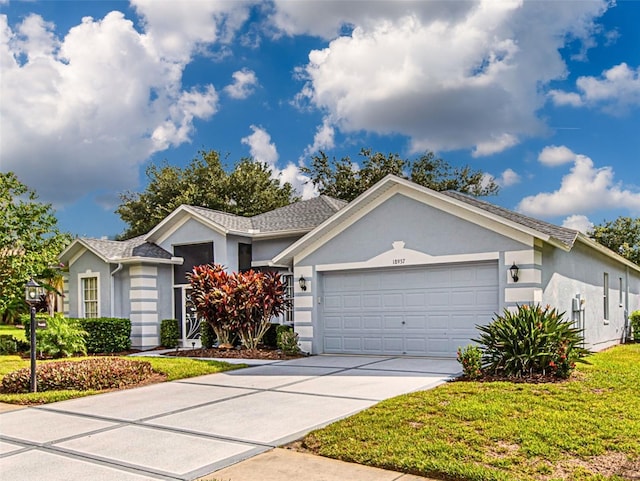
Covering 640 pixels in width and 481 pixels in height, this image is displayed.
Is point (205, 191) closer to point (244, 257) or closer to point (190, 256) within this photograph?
point (190, 256)

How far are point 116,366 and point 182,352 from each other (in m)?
5.22

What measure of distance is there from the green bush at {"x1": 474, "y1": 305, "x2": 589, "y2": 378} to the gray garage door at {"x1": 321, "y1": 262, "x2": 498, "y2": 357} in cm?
261

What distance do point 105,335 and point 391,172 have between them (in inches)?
978

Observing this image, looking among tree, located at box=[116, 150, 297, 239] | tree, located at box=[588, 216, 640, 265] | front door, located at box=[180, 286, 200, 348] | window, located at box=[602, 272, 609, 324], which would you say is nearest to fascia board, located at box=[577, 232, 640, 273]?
window, located at box=[602, 272, 609, 324]

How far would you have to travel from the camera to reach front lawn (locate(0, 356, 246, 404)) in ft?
32.2

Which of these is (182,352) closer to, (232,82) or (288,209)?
(288,209)

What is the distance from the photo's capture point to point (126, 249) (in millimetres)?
19312

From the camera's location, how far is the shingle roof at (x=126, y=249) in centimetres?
1836

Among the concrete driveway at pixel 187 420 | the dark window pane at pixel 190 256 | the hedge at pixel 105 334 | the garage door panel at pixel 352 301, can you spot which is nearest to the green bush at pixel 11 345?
the hedge at pixel 105 334

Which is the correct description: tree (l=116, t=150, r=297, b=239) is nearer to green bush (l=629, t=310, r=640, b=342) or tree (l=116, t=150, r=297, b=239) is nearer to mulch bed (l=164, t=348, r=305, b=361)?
mulch bed (l=164, t=348, r=305, b=361)

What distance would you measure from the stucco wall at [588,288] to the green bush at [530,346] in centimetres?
252

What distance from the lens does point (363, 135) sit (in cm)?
3622

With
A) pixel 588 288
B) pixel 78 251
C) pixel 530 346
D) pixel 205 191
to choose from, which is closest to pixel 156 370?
pixel 530 346

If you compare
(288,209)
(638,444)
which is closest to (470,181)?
(288,209)
